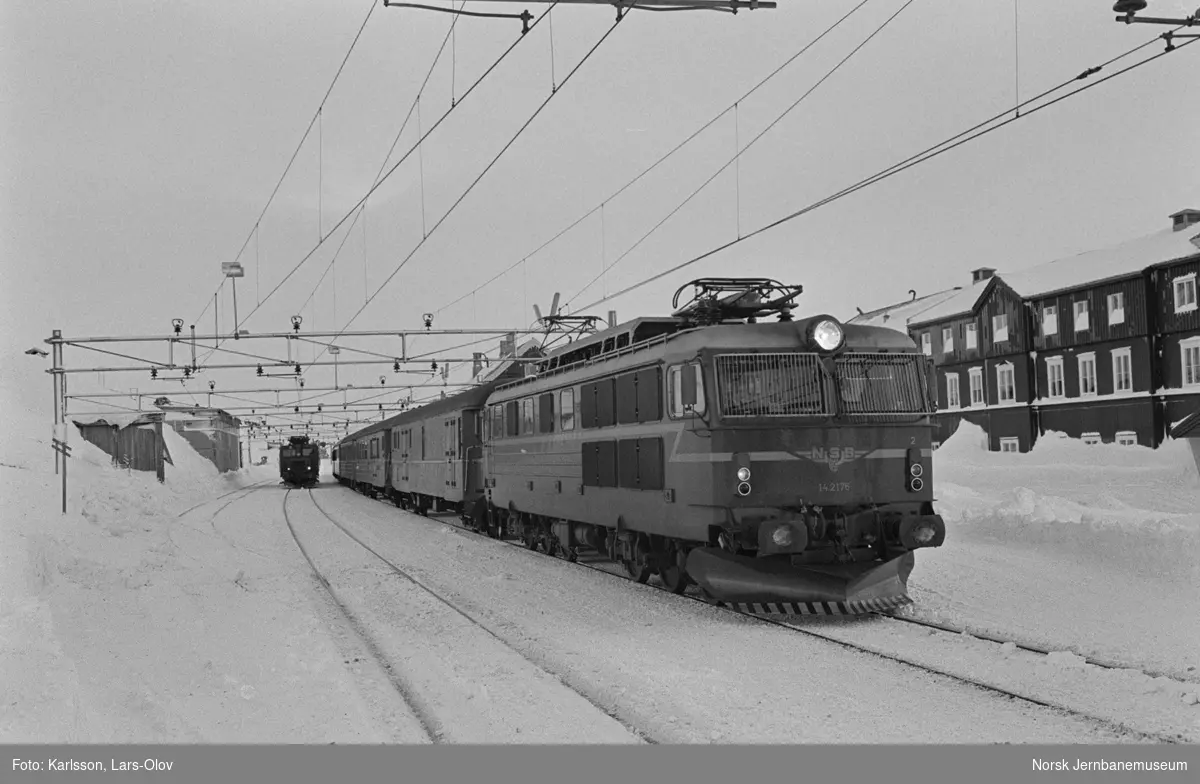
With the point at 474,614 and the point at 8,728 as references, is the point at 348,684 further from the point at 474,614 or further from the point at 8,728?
the point at 474,614

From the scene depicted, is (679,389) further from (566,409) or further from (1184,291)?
(1184,291)

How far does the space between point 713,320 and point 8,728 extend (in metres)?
9.61

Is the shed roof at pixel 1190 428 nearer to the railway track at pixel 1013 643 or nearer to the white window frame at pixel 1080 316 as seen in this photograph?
the white window frame at pixel 1080 316

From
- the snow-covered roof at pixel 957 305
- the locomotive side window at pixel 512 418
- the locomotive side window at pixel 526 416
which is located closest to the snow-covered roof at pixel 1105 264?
the snow-covered roof at pixel 957 305

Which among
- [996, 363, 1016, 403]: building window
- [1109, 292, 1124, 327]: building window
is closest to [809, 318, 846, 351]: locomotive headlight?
[1109, 292, 1124, 327]: building window

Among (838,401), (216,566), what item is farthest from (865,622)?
(216,566)

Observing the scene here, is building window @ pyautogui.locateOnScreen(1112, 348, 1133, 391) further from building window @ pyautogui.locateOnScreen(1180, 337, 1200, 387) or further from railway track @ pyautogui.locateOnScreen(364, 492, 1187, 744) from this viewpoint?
railway track @ pyautogui.locateOnScreen(364, 492, 1187, 744)

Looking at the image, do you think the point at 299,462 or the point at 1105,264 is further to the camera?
the point at 299,462

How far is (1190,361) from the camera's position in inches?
1359

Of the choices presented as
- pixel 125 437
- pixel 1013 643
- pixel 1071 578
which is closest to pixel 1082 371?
pixel 1071 578

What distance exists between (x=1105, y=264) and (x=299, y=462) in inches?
1889

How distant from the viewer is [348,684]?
8219 millimetres

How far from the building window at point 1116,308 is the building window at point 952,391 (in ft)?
31.3

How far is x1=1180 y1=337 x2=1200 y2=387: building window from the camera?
34.2m
